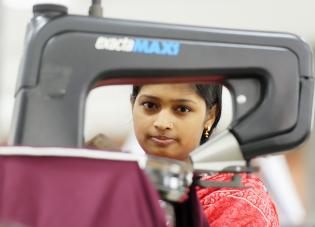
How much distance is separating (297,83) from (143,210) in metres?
0.22

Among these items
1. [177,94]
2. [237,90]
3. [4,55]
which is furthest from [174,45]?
[4,55]

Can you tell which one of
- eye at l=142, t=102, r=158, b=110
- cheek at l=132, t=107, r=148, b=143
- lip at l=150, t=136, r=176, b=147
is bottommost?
lip at l=150, t=136, r=176, b=147

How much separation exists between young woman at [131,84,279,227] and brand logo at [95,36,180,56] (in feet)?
0.93

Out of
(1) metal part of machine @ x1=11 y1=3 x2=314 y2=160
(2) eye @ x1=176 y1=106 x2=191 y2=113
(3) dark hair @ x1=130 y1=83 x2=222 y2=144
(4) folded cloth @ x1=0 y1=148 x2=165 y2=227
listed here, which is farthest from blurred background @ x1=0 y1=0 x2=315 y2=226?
(4) folded cloth @ x1=0 y1=148 x2=165 y2=227

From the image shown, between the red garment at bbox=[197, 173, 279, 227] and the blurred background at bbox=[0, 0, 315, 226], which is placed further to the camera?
the blurred background at bbox=[0, 0, 315, 226]

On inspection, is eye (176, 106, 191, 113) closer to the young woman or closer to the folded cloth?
the young woman

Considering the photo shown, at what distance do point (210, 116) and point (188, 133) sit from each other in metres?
0.09

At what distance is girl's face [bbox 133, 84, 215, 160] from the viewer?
3.83ft

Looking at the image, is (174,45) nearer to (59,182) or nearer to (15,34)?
(59,182)

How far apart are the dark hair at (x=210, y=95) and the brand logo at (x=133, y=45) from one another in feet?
1.02

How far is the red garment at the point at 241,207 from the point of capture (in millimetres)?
1156

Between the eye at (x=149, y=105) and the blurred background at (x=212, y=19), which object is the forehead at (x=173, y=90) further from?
the blurred background at (x=212, y=19)

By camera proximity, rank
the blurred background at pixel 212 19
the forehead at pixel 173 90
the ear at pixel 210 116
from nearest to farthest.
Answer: the forehead at pixel 173 90, the ear at pixel 210 116, the blurred background at pixel 212 19

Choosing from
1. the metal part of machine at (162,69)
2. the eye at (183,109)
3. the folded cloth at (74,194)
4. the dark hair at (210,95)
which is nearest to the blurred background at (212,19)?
the dark hair at (210,95)
